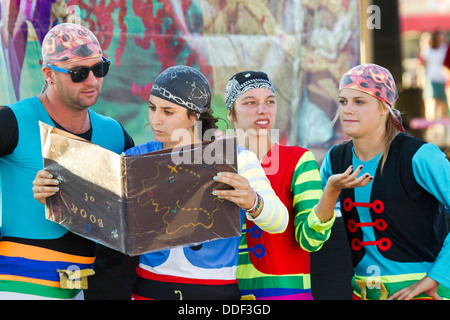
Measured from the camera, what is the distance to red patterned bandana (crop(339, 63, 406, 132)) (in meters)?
2.57

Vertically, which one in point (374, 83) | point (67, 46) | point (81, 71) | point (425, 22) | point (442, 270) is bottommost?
point (442, 270)

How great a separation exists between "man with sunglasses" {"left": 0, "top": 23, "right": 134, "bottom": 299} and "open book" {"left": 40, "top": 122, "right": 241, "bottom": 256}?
322mm

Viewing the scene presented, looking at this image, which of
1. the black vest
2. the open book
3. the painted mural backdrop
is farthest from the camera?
the painted mural backdrop

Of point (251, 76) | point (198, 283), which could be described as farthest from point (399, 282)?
point (251, 76)

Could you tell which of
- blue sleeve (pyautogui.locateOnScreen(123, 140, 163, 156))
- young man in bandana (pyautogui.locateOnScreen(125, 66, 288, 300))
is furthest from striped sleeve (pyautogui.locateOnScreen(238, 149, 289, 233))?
blue sleeve (pyautogui.locateOnScreen(123, 140, 163, 156))

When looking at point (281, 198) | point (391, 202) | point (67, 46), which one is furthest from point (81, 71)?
point (391, 202)

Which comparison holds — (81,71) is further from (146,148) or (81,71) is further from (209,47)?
(209,47)

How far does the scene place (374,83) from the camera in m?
2.58

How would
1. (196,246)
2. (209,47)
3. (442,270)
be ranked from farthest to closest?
(209,47)
(442,270)
(196,246)

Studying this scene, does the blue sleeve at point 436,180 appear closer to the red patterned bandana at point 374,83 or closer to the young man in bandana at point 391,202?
the young man in bandana at point 391,202

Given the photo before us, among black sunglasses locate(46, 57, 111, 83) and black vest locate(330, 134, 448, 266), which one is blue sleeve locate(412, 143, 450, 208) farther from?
black sunglasses locate(46, 57, 111, 83)

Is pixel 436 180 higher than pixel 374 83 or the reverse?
the reverse

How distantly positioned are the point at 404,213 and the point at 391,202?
73 mm

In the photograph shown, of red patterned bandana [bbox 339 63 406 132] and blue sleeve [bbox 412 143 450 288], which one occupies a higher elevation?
red patterned bandana [bbox 339 63 406 132]
